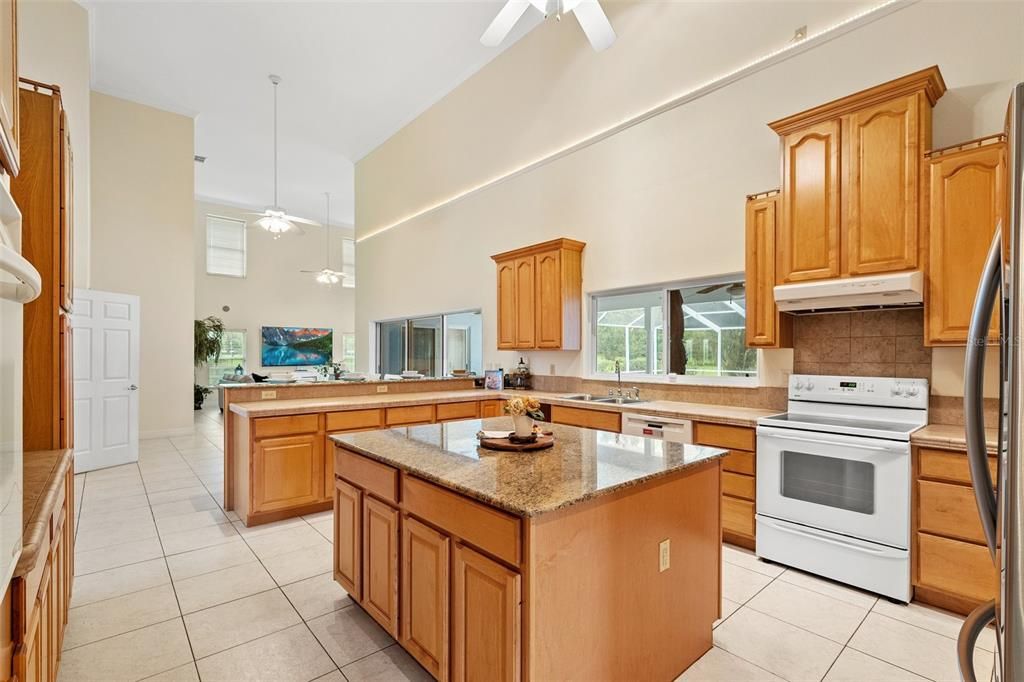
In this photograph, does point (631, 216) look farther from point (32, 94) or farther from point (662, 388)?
point (32, 94)

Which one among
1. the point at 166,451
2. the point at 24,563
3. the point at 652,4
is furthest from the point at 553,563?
the point at 166,451

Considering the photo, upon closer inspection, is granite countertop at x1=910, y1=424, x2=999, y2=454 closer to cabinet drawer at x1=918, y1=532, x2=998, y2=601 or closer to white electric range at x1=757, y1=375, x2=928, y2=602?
white electric range at x1=757, y1=375, x2=928, y2=602

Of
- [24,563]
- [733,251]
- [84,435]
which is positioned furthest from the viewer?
[84,435]

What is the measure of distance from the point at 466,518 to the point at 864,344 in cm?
299

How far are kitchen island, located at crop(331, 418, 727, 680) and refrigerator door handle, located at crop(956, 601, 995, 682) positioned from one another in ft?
2.85

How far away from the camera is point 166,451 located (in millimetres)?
6320

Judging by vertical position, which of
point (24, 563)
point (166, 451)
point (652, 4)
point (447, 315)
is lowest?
point (166, 451)

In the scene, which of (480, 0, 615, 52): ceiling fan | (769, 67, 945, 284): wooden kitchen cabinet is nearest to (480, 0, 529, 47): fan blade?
(480, 0, 615, 52): ceiling fan

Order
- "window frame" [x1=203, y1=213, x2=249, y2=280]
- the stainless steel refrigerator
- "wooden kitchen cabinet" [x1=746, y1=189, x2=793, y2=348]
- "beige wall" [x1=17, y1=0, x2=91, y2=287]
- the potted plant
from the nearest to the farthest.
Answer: the stainless steel refrigerator, "wooden kitchen cabinet" [x1=746, y1=189, x2=793, y2=348], "beige wall" [x1=17, y1=0, x2=91, y2=287], the potted plant, "window frame" [x1=203, y1=213, x2=249, y2=280]

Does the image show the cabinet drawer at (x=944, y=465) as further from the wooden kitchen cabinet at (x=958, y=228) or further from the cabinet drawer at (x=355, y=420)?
the cabinet drawer at (x=355, y=420)

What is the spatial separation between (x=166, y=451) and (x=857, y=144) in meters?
7.76

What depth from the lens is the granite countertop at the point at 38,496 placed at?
114 cm

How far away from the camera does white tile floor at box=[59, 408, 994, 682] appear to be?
205cm

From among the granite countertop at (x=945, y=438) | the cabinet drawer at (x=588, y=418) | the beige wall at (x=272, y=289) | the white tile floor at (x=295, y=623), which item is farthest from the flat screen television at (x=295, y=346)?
the granite countertop at (x=945, y=438)
